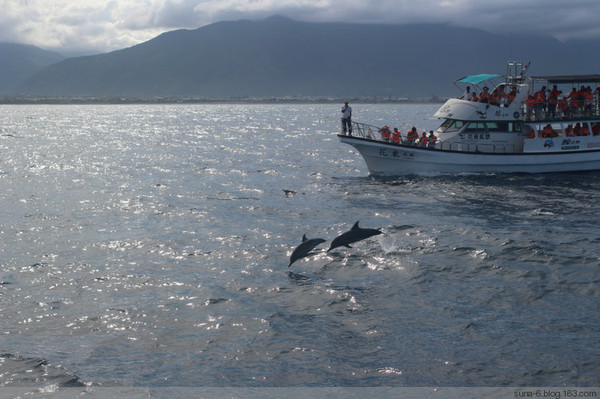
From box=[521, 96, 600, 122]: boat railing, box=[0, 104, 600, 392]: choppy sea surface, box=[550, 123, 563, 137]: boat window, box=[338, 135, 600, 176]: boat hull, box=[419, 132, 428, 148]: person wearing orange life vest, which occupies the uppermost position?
box=[521, 96, 600, 122]: boat railing

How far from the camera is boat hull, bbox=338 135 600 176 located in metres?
38.2

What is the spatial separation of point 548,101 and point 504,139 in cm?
359

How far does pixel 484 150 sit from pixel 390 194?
9277mm

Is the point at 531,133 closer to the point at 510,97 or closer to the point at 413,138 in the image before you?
the point at 510,97

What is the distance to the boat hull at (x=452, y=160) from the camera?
125 ft

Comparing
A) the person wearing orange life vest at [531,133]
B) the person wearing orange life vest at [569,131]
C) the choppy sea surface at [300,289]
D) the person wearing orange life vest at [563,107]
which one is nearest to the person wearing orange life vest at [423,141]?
the choppy sea surface at [300,289]

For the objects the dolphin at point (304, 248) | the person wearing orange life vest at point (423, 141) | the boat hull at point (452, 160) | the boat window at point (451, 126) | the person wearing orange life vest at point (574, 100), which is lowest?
the dolphin at point (304, 248)

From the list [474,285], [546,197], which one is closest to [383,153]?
[546,197]

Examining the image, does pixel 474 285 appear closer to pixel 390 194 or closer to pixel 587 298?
pixel 587 298

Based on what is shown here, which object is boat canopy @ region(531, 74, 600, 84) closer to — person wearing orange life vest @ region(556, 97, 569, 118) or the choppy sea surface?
person wearing orange life vest @ region(556, 97, 569, 118)

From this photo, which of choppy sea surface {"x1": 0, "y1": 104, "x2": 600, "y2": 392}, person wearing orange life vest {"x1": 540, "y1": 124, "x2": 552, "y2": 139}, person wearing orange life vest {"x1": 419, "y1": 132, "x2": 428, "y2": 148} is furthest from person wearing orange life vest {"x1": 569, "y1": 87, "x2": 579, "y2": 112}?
person wearing orange life vest {"x1": 419, "y1": 132, "x2": 428, "y2": 148}

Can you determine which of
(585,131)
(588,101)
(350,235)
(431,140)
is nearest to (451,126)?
(431,140)

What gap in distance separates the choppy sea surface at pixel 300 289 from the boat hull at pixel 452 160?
13.7 ft

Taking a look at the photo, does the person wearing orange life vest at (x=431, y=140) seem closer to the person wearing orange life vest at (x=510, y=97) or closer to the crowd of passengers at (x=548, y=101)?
the crowd of passengers at (x=548, y=101)
